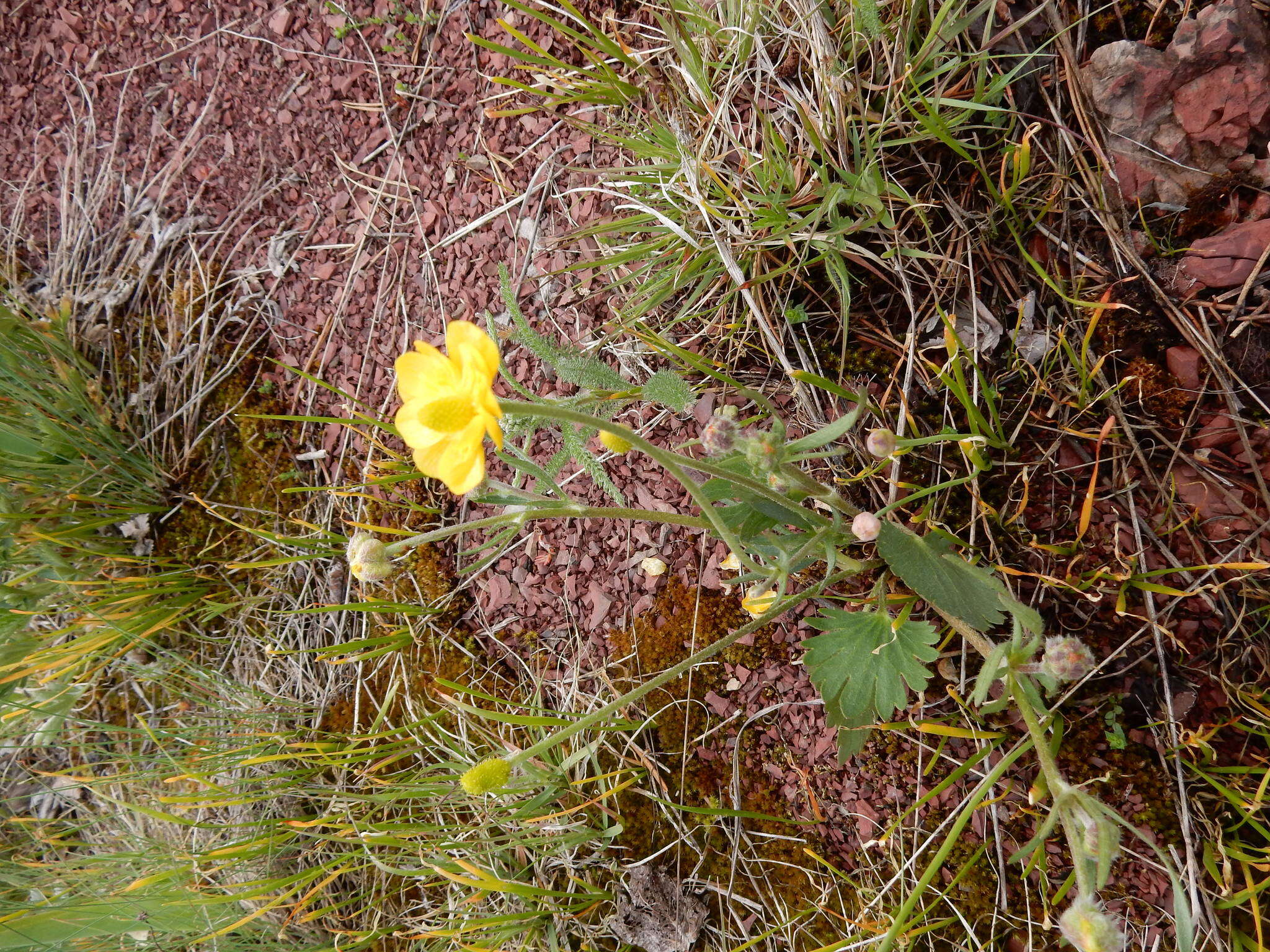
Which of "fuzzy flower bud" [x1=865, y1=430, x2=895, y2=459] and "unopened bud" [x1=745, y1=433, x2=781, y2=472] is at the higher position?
"unopened bud" [x1=745, y1=433, x2=781, y2=472]

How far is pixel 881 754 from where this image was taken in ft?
5.33

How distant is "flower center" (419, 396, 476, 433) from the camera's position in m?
1.10

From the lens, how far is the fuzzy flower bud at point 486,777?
4.27 ft

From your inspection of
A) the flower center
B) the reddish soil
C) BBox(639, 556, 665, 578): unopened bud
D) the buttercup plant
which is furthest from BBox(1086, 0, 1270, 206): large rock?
the flower center

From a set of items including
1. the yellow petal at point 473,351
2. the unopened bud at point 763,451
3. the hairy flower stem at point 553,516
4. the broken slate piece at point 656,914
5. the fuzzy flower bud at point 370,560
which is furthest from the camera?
the broken slate piece at point 656,914

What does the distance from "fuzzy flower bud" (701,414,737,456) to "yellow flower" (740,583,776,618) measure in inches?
13.6

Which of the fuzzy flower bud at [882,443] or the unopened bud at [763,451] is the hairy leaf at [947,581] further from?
the unopened bud at [763,451]

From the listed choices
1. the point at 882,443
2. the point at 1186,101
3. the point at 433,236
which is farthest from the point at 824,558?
the point at 433,236

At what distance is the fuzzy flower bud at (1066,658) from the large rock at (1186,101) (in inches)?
34.6

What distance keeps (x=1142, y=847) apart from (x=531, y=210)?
6.41 ft

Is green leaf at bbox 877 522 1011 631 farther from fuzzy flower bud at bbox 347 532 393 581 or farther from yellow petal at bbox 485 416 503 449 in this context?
fuzzy flower bud at bbox 347 532 393 581

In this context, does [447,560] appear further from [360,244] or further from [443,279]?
[360,244]

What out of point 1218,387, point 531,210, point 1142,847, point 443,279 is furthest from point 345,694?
point 1218,387

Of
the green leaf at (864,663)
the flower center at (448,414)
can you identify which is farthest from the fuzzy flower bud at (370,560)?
the green leaf at (864,663)
